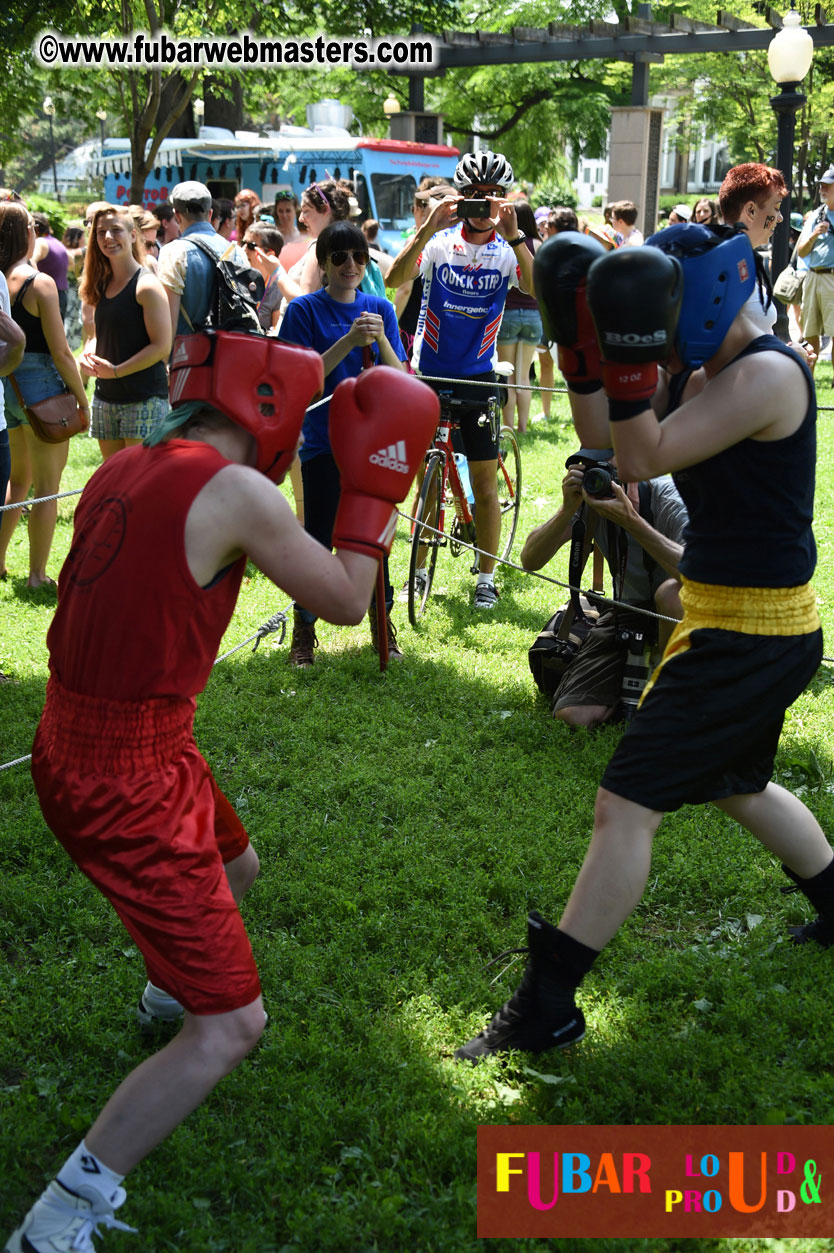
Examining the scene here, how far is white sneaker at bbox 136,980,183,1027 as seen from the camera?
9.28 feet

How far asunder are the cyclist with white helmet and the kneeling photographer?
4.54 feet

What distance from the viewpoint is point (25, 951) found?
3.28m

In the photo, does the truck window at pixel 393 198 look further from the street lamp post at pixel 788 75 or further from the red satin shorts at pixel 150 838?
the red satin shorts at pixel 150 838

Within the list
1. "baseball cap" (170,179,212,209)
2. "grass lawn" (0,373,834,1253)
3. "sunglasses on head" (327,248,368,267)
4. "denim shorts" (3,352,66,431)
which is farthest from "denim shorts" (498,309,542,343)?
"grass lawn" (0,373,834,1253)

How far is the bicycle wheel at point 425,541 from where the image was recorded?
240 inches

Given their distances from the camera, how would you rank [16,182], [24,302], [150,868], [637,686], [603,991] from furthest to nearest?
1. [16,182]
2. [24,302]
3. [637,686]
4. [603,991]
5. [150,868]

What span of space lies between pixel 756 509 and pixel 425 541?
150 inches

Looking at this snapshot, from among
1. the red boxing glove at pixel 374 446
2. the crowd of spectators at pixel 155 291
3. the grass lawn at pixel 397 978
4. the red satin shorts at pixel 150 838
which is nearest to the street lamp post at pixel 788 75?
the crowd of spectators at pixel 155 291

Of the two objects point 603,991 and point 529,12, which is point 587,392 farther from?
point 529,12

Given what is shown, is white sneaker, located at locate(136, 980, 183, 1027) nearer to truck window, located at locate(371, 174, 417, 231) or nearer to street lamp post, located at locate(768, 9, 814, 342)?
street lamp post, located at locate(768, 9, 814, 342)

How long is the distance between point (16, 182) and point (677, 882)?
66.0m

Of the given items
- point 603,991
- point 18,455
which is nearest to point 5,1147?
point 603,991

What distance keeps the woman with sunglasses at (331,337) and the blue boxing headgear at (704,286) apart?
101 inches

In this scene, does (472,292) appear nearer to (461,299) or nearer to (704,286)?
(461,299)
